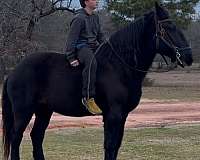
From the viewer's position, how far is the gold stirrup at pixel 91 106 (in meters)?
7.56

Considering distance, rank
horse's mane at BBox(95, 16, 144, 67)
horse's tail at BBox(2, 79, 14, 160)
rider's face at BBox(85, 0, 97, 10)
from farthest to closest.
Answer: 1. horse's tail at BBox(2, 79, 14, 160)
2. rider's face at BBox(85, 0, 97, 10)
3. horse's mane at BBox(95, 16, 144, 67)

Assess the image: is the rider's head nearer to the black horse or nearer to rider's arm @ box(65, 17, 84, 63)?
rider's arm @ box(65, 17, 84, 63)

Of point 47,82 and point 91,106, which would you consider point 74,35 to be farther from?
point 91,106

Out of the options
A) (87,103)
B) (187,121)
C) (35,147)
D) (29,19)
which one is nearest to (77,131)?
(187,121)

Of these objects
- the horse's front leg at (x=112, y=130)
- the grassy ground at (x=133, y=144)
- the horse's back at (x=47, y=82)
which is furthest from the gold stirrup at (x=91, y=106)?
the grassy ground at (x=133, y=144)

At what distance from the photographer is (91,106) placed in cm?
761

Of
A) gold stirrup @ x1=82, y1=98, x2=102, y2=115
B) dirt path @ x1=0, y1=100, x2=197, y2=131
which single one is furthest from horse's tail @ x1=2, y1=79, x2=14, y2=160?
dirt path @ x1=0, y1=100, x2=197, y2=131

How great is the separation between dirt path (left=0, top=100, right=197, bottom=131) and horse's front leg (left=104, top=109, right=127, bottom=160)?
773 centimetres

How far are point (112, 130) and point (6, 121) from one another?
1.84m

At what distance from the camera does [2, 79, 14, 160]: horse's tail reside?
8312mm

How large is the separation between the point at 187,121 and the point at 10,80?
10.6 meters

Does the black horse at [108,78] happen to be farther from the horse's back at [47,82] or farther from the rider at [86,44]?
the rider at [86,44]

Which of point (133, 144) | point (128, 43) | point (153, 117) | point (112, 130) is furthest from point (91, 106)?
point (153, 117)

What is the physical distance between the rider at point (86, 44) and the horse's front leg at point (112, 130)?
26 centimetres
